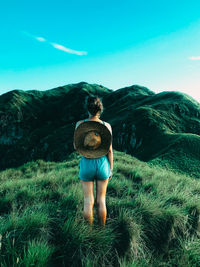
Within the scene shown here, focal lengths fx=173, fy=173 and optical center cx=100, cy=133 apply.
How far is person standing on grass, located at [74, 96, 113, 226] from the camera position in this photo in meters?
2.88

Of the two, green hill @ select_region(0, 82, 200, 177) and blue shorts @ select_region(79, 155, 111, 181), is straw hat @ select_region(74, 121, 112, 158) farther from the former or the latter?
green hill @ select_region(0, 82, 200, 177)

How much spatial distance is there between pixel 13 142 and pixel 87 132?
104m

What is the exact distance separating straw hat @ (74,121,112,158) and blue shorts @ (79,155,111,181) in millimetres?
103

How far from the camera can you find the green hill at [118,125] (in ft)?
69.3

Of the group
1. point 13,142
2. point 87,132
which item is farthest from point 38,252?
point 13,142

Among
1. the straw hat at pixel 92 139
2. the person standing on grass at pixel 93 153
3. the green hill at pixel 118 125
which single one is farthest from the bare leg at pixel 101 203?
the green hill at pixel 118 125

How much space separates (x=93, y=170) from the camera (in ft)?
9.39

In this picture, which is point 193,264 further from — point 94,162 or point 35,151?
point 35,151

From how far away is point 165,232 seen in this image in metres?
3.14

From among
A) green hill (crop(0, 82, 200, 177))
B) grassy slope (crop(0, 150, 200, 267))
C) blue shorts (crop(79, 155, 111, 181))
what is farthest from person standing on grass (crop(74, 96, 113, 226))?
green hill (crop(0, 82, 200, 177))

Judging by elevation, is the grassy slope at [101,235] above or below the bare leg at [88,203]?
below

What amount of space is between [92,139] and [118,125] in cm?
4598

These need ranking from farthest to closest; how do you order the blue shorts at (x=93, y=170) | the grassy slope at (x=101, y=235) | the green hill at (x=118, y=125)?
the green hill at (x=118, y=125) → the blue shorts at (x=93, y=170) → the grassy slope at (x=101, y=235)

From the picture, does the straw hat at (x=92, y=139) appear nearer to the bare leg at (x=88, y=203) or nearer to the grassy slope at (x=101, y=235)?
the bare leg at (x=88, y=203)
